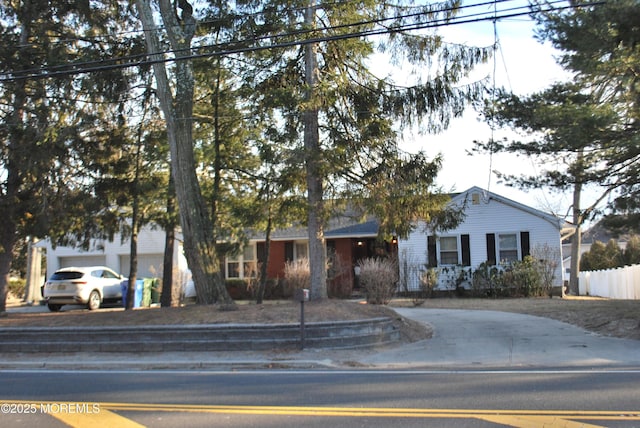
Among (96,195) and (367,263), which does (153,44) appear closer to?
(96,195)

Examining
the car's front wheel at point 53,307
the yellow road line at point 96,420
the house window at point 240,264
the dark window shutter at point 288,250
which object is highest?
the dark window shutter at point 288,250

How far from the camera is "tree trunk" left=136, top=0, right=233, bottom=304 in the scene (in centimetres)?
1417

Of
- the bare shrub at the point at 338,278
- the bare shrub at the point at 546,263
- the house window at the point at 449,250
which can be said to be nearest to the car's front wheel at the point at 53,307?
the bare shrub at the point at 338,278

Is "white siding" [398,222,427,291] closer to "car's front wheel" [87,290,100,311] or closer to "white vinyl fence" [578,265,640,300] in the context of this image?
"white vinyl fence" [578,265,640,300]

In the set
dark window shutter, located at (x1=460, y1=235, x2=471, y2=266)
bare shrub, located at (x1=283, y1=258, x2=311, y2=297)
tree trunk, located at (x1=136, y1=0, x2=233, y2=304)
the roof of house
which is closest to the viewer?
tree trunk, located at (x1=136, y1=0, x2=233, y2=304)

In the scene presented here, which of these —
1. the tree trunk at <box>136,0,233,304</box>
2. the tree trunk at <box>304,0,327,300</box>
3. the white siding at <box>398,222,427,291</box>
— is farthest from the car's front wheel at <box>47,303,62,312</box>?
the white siding at <box>398,222,427,291</box>

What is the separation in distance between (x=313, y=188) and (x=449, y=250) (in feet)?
44.6

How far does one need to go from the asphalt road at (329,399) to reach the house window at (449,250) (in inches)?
657

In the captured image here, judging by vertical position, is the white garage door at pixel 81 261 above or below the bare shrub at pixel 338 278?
above

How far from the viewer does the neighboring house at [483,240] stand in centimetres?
2516

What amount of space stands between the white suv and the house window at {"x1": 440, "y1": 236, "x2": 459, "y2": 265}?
47.2ft

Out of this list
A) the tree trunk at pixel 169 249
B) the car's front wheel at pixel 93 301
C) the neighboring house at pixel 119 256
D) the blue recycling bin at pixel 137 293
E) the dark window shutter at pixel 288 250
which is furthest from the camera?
the neighboring house at pixel 119 256

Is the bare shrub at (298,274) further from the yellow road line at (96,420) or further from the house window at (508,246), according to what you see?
the yellow road line at (96,420)

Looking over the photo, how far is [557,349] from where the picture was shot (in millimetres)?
11227
